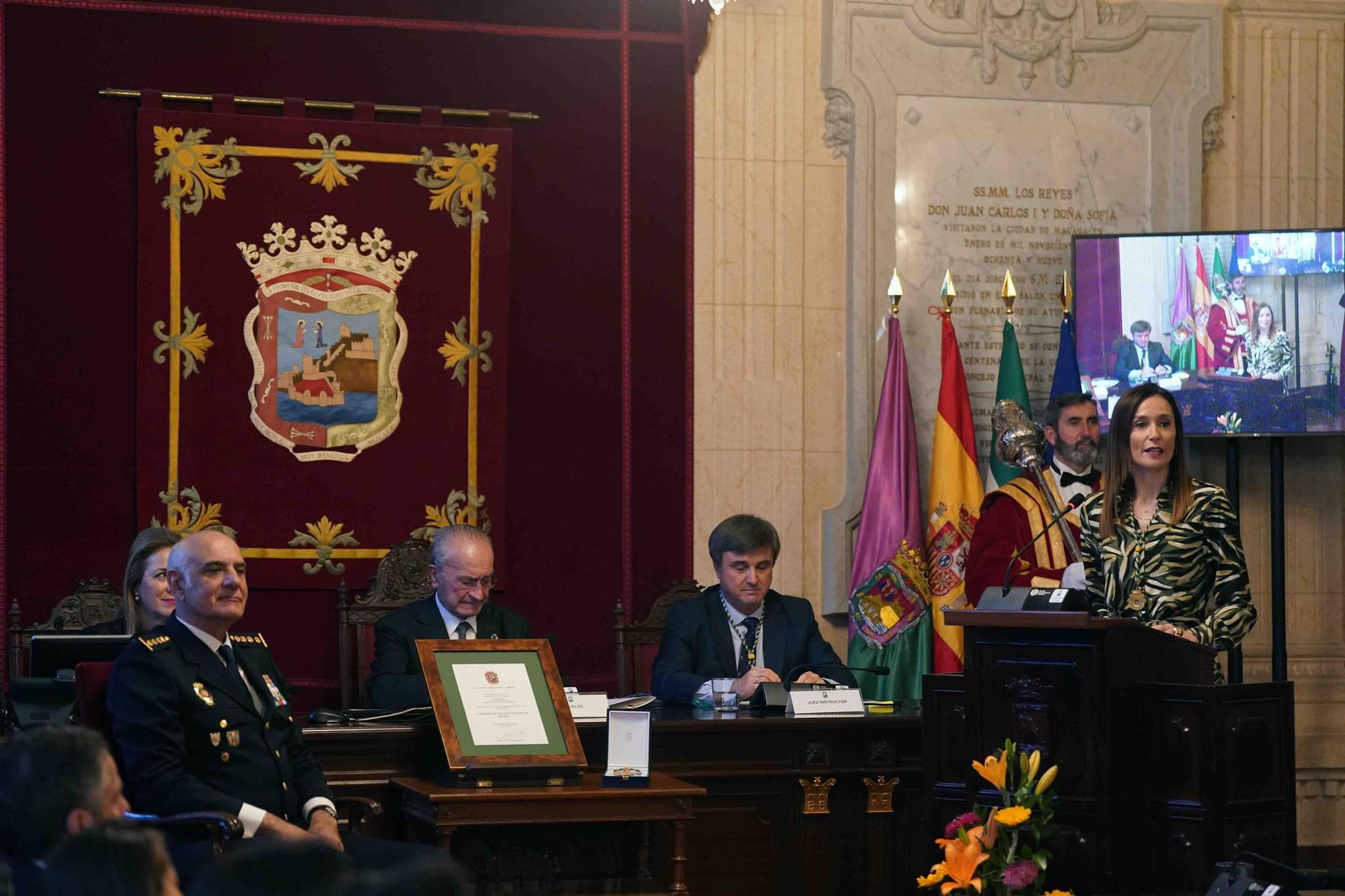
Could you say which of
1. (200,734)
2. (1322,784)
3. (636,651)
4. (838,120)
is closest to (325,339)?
(636,651)

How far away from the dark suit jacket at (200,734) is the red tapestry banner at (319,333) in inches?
91.3

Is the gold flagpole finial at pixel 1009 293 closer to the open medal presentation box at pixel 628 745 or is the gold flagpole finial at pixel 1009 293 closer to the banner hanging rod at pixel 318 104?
the banner hanging rod at pixel 318 104

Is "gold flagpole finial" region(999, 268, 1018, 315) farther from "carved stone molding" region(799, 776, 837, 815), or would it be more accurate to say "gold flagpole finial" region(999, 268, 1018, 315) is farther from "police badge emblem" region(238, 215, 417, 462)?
"carved stone molding" region(799, 776, 837, 815)

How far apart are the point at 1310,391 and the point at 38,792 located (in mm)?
5518

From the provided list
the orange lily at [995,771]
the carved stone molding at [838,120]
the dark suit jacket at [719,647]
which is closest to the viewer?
the orange lily at [995,771]

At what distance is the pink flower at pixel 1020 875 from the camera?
3525 mm

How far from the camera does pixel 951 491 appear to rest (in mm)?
6906

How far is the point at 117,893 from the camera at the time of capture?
1.58 m

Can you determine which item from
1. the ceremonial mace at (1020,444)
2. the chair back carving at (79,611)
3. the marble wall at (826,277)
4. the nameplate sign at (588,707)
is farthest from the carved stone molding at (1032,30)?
the chair back carving at (79,611)

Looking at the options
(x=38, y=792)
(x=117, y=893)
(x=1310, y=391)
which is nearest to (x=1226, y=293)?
(x=1310, y=391)

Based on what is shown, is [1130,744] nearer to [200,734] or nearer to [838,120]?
[200,734]

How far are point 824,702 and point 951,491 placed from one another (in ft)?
6.52

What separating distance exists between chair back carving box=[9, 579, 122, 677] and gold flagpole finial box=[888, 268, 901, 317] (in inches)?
126

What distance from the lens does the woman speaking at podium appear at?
427 centimetres
